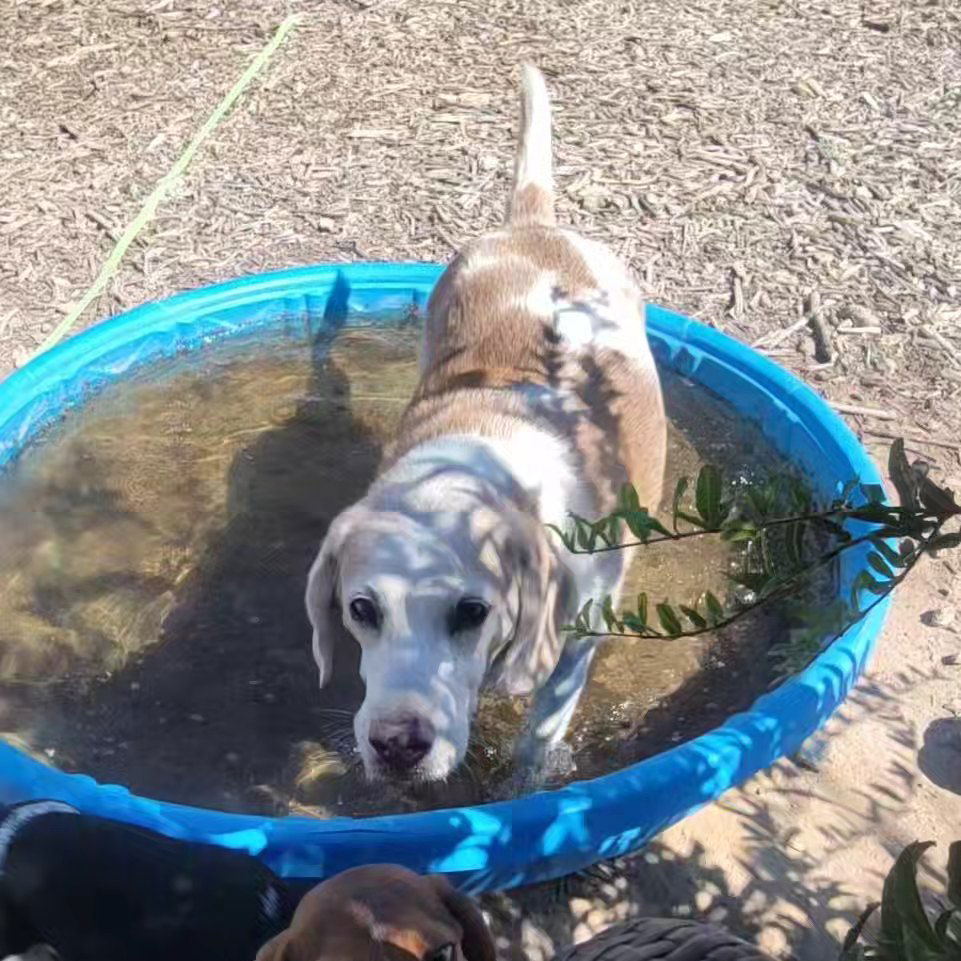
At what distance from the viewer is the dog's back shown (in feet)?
12.3

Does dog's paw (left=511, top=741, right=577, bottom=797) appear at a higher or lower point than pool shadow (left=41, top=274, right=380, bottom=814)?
higher

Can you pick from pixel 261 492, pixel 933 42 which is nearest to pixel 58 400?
pixel 261 492

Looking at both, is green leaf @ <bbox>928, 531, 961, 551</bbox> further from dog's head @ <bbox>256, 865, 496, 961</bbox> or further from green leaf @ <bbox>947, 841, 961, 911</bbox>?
dog's head @ <bbox>256, 865, 496, 961</bbox>

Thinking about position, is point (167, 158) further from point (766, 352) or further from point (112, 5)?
point (766, 352)

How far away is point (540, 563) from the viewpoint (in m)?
3.19

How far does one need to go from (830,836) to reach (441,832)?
4.06 ft

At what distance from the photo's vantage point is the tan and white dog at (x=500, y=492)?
117 inches

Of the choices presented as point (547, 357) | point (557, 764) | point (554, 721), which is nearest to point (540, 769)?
point (557, 764)

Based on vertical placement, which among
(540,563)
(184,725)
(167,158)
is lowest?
(184,725)

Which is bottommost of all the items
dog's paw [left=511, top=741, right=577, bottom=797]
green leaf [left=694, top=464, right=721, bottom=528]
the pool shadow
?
the pool shadow

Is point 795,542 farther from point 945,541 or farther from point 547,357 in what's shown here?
point 547,357

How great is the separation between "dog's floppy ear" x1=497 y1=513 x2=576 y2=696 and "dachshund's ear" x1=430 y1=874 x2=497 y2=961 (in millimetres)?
972

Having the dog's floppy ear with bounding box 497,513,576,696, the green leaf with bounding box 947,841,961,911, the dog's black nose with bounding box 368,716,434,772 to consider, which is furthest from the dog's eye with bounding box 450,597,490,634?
the green leaf with bounding box 947,841,961,911

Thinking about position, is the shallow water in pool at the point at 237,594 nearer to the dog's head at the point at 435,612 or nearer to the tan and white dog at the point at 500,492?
the tan and white dog at the point at 500,492
